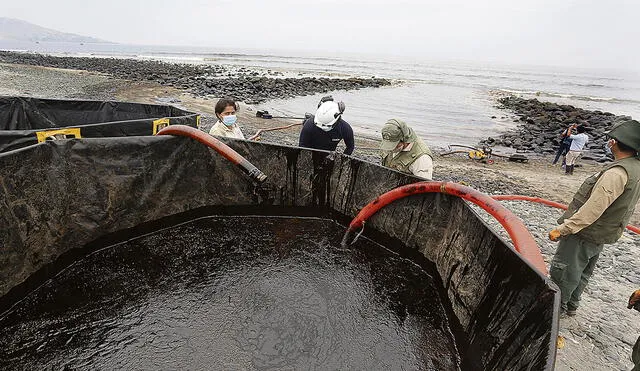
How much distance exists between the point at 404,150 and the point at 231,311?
2.48 metres

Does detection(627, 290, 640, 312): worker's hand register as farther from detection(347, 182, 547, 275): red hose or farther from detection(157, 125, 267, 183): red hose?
detection(157, 125, 267, 183): red hose

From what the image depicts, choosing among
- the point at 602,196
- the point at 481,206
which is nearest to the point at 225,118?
the point at 481,206

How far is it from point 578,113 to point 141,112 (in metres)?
26.0

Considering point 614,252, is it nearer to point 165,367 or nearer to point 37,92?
point 165,367

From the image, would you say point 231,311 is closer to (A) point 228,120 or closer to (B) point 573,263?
(A) point 228,120

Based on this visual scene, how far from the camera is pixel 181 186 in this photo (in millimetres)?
4160

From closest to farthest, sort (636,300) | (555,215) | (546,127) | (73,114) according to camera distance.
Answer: (636,300) < (73,114) < (555,215) < (546,127)

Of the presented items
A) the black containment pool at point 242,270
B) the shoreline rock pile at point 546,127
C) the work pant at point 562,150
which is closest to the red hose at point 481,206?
the black containment pool at point 242,270

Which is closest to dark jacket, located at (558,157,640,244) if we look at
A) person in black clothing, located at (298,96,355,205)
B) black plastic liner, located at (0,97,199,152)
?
person in black clothing, located at (298,96,355,205)

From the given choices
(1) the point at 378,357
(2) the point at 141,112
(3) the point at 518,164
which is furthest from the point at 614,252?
(2) the point at 141,112

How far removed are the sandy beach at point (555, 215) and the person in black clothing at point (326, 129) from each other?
9.13ft

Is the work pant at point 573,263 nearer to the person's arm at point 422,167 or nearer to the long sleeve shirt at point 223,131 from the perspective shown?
the person's arm at point 422,167

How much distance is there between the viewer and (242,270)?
11.3ft

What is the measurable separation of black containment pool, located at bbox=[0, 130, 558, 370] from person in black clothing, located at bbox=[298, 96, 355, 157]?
42 cm
